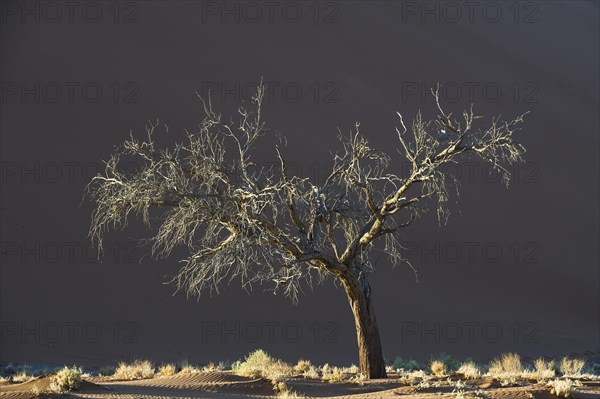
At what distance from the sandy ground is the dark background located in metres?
6.76

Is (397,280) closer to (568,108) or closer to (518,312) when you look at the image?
(518,312)

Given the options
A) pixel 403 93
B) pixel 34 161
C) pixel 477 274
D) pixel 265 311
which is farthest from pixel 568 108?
pixel 34 161

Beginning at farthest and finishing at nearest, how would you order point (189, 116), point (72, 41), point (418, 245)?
1. point (72, 41)
2. point (189, 116)
3. point (418, 245)

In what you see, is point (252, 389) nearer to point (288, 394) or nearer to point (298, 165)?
point (288, 394)

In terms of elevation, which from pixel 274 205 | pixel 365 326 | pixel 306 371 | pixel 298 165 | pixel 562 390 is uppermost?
pixel 298 165

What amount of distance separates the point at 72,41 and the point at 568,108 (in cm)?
2406

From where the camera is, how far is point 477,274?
3173cm

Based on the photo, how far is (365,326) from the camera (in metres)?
14.7

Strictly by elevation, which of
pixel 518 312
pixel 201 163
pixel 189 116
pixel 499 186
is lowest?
pixel 518 312

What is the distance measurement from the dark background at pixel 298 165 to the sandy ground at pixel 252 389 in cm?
676

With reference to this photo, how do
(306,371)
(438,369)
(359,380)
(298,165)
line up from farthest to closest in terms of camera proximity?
(298,165)
(438,369)
(306,371)
(359,380)

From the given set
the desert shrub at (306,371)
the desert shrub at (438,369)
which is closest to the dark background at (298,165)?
the desert shrub at (306,371)

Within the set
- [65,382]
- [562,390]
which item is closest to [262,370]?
[65,382]

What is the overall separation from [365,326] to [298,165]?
746 inches
